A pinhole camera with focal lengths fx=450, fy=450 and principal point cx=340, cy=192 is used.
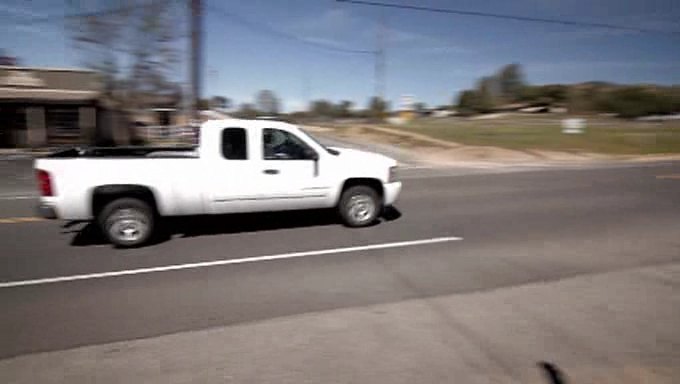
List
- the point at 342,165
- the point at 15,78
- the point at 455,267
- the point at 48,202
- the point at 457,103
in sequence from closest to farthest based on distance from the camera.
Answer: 1. the point at 455,267
2. the point at 48,202
3. the point at 342,165
4. the point at 15,78
5. the point at 457,103

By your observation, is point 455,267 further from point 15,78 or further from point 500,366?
point 15,78

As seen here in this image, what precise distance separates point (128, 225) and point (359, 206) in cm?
366

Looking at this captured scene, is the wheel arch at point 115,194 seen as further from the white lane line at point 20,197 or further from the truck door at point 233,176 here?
the white lane line at point 20,197

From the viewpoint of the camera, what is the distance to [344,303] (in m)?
4.61

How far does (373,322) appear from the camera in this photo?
13.6 feet

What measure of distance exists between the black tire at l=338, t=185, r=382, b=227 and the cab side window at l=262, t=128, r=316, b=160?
0.97 m

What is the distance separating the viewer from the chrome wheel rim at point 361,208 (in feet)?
25.6

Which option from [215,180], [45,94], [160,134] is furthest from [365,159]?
[160,134]

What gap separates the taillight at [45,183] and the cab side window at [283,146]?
3.01 metres

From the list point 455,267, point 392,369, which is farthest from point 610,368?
point 455,267

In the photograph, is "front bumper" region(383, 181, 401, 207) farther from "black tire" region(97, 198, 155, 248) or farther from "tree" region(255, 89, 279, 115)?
"tree" region(255, 89, 279, 115)

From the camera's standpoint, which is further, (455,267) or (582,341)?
(455,267)

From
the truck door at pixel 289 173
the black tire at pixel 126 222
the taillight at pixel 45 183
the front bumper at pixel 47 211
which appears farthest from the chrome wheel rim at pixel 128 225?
the truck door at pixel 289 173

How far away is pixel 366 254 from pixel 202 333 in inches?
112
